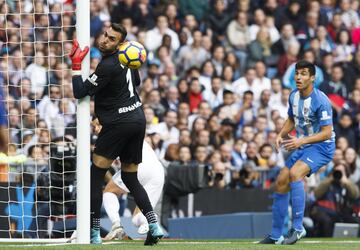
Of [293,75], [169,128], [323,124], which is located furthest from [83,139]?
[293,75]

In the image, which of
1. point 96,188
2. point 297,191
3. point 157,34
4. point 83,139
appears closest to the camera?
point 83,139

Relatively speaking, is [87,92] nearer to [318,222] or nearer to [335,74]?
[318,222]

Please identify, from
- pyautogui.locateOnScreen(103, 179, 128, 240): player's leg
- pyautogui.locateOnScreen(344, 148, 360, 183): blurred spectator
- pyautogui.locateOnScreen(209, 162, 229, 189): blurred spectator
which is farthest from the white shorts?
pyautogui.locateOnScreen(344, 148, 360, 183): blurred spectator

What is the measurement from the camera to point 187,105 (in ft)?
67.4

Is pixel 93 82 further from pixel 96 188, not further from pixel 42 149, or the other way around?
pixel 42 149

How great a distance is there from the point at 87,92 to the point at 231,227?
6.33 metres

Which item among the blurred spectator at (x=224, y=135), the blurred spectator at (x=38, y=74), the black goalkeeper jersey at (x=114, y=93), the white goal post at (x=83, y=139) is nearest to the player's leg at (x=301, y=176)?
the black goalkeeper jersey at (x=114, y=93)

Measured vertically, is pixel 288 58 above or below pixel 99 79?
above

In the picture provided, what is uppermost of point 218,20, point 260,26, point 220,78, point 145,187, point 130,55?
point 218,20

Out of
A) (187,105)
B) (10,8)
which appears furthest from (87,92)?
(187,105)

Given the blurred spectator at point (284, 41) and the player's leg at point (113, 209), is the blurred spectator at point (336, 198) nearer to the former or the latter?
the player's leg at point (113, 209)

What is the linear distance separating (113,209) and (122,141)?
8.14 feet

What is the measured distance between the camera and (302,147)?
1320 cm

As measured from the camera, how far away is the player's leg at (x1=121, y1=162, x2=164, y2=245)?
1165cm
